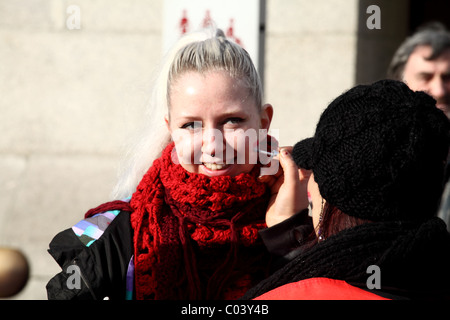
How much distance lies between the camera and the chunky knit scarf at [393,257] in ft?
4.48

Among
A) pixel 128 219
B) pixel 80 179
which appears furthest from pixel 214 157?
pixel 80 179

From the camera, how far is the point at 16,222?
4309 mm

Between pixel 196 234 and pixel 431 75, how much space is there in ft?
7.50

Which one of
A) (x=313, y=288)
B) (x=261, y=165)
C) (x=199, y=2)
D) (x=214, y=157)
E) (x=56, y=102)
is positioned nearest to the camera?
(x=313, y=288)

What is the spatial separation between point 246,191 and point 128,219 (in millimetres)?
423

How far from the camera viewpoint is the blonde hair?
6.62 ft

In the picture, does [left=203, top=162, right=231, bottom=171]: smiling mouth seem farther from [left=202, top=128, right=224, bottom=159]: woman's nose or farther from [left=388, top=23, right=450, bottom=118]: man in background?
[left=388, top=23, right=450, bottom=118]: man in background

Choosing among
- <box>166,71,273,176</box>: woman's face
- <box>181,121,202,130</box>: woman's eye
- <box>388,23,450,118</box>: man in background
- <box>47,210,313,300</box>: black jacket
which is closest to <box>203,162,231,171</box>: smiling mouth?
<box>166,71,273,176</box>: woman's face

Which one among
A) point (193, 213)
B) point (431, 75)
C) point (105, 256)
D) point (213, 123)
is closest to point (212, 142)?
point (213, 123)

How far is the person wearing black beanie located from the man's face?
87.8 inches

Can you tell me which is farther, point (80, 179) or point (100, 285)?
point (80, 179)
